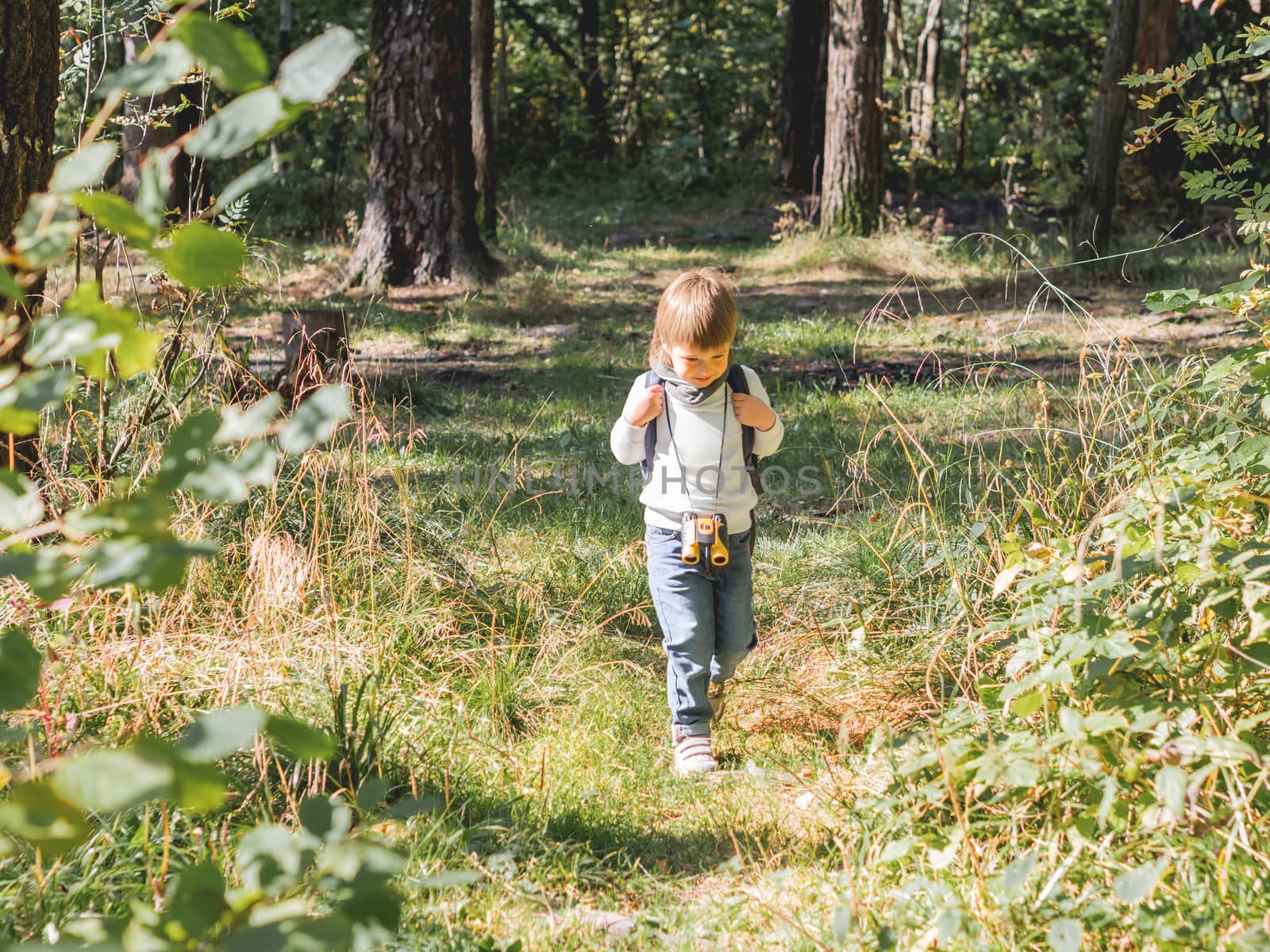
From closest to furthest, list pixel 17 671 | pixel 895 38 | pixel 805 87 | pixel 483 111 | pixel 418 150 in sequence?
pixel 17 671
pixel 418 150
pixel 483 111
pixel 805 87
pixel 895 38

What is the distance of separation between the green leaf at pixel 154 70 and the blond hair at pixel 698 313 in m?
1.89

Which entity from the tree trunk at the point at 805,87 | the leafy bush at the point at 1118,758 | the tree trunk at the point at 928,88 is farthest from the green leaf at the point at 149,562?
the tree trunk at the point at 928,88

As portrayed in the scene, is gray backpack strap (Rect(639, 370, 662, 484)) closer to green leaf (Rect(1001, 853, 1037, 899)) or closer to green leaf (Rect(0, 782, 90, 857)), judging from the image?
green leaf (Rect(1001, 853, 1037, 899))

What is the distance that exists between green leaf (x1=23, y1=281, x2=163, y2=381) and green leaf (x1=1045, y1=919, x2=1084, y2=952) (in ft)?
4.82

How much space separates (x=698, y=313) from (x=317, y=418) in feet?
6.20

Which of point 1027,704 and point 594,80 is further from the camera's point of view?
point 594,80

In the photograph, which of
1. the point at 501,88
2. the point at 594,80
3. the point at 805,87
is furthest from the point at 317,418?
the point at 594,80

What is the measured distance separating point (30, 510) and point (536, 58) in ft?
79.6

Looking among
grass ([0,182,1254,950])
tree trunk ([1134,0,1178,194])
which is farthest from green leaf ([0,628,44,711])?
tree trunk ([1134,0,1178,194])

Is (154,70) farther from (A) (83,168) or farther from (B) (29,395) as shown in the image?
(B) (29,395)

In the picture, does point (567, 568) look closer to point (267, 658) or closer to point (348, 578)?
point (348, 578)

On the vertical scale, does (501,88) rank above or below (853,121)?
above

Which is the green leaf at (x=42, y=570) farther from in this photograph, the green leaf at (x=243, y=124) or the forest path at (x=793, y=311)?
the forest path at (x=793, y=311)

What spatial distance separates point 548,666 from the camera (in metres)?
3.17
